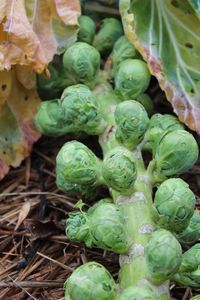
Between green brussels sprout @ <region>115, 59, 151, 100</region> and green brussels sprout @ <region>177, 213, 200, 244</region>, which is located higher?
green brussels sprout @ <region>115, 59, 151, 100</region>

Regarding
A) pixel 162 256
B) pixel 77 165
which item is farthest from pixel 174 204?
pixel 77 165

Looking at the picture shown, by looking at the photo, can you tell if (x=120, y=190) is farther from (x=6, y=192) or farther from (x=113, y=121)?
(x=6, y=192)

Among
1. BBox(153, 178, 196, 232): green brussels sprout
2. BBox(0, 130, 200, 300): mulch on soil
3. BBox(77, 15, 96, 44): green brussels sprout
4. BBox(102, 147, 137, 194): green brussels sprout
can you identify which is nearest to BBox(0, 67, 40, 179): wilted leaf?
BBox(0, 130, 200, 300): mulch on soil

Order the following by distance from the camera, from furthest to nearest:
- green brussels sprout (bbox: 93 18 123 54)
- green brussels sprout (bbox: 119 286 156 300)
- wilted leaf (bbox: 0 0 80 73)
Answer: green brussels sprout (bbox: 93 18 123 54), wilted leaf (bbox: 0 0 80 73), green brussels sprout (bbox: 119 286 156 300)

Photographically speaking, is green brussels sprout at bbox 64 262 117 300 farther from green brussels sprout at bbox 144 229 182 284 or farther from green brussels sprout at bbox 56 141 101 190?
green brussels sprout at bbox 56 141 101 190

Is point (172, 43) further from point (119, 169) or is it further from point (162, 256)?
point (162, 256)

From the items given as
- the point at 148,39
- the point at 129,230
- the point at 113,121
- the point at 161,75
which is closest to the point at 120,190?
the point at 129,230
